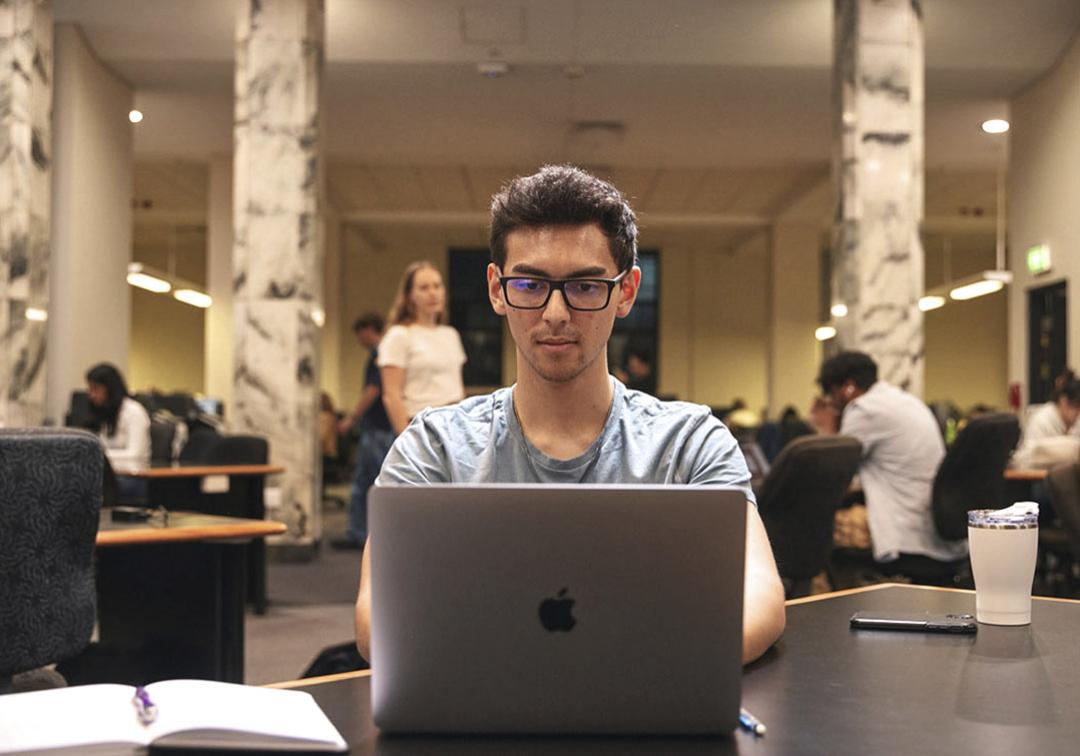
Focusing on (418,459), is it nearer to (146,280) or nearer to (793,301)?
(146,280)

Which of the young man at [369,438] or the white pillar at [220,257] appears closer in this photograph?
the young man at [369,438]

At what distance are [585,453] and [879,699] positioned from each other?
598mm

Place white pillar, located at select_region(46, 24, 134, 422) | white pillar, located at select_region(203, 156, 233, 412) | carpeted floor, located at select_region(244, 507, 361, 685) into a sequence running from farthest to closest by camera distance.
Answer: white pillar, located at select_region(203, 156, 233, 412) → white pillar, located at select_region(46, 24, 134, 422) → carpeted floor, located at select_region(244, 507, 361, 685)

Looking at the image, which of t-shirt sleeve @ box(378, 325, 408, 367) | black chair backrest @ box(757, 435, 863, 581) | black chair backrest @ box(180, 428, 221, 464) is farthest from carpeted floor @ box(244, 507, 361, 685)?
black chair backrest @ box(757, 435, 863, 581)

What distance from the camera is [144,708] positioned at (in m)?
1.09

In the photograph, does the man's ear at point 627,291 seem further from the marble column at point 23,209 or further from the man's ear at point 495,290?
the marble column at point 23,209

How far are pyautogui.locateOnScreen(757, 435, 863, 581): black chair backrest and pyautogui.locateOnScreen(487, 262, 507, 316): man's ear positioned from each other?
8.25 ft

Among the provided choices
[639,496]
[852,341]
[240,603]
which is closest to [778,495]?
[240,603]

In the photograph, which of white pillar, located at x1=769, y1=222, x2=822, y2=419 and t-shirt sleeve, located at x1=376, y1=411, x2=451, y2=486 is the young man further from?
white pillar, located at x1=769, y1=222, x2=822, y2=419

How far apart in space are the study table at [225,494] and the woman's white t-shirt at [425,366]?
100 centimetres

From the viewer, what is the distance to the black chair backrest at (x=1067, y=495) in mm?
3996

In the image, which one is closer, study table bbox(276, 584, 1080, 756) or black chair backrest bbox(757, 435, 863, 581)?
study table bbox(276, 584, 1080, 756)

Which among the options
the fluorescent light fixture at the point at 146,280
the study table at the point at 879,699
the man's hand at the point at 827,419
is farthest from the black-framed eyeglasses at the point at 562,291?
the fluorescent light fixture at the point at 146,280

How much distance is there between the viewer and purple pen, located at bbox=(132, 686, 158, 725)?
107 cm
